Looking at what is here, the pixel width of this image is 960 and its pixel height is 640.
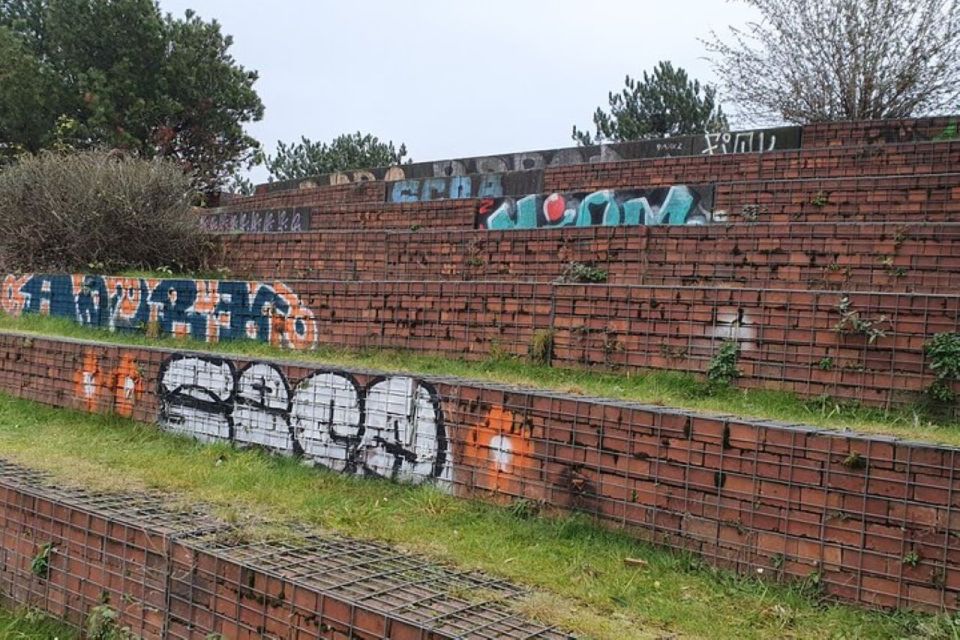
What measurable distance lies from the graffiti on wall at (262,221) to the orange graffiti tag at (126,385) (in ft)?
17.9

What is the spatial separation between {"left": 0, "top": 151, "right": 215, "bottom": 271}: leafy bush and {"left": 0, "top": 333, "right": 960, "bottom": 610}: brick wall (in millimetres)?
6811

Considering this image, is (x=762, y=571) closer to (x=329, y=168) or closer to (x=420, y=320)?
(x=420, y=320)

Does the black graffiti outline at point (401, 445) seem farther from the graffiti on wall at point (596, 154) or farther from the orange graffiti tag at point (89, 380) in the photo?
the graffiti on wall at point (596, 154)

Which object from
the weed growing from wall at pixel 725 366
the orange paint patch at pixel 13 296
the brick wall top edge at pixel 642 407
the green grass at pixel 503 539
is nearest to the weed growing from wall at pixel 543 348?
the brick wall top edge at pixel 642 407

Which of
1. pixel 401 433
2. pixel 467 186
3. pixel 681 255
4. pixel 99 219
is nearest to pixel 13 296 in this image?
pixel 99 219

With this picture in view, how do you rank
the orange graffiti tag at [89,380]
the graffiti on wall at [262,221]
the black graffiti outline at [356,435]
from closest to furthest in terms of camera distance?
the black graffiti outline at [356,435], the orange graffiti tag at [89,380], the graffiti on wall at [262,221]

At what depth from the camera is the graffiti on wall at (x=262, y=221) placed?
38.9 ft

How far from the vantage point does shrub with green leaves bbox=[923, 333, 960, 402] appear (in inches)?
159

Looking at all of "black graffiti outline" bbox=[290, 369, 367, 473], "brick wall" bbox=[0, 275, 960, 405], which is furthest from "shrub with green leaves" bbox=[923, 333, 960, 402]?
"black graffiti outline" bbox=[290, 369, 367, 473]

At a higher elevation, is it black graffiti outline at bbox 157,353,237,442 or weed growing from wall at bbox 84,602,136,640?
black graffiti outline at bbox 157,353,237,442

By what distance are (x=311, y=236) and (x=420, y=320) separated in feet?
10.4

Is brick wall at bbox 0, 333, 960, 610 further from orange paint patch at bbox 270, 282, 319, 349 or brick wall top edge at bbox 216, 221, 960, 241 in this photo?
brick wall top edge at bbox 216, 221, 960, 241

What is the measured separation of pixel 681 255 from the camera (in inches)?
240

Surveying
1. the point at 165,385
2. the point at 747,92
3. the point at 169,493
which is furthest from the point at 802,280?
the point at 747,92
